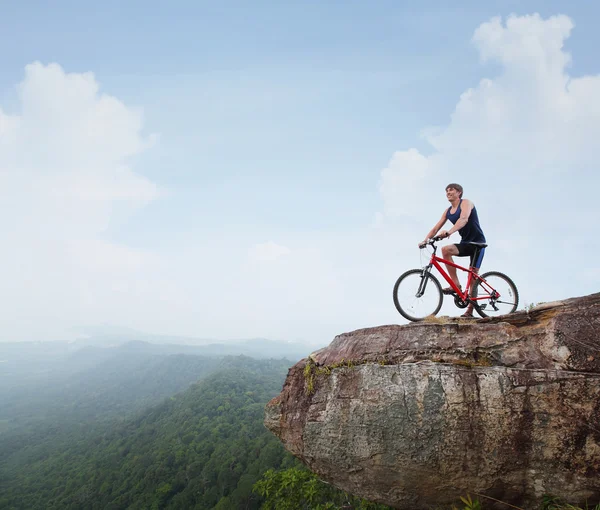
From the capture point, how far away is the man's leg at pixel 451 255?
7621 mm

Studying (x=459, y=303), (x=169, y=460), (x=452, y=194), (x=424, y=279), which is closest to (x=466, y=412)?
(x=459, y=303)

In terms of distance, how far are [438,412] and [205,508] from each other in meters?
70.9

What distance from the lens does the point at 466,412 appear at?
6066 millimetres

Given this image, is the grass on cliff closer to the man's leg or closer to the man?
the man

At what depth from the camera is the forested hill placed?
213ft

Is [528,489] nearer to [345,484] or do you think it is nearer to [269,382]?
[345,484]

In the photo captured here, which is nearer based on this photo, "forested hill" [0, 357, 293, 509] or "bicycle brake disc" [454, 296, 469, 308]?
"bicycle brake disc" [454, 296, 469, 308]

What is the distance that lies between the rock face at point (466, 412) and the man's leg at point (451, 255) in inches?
40.5

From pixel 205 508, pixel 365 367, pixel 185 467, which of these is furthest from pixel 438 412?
pixel 185 467

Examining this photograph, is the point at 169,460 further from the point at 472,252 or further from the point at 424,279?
the point at 472,252

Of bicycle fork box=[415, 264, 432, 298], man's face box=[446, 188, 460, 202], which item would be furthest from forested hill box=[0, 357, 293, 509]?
man's face box=[446, 188, 460, 202]

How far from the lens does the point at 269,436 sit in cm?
7731

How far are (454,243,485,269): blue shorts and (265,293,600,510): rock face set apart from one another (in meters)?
1.38

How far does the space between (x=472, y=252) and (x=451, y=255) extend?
1.58ft
